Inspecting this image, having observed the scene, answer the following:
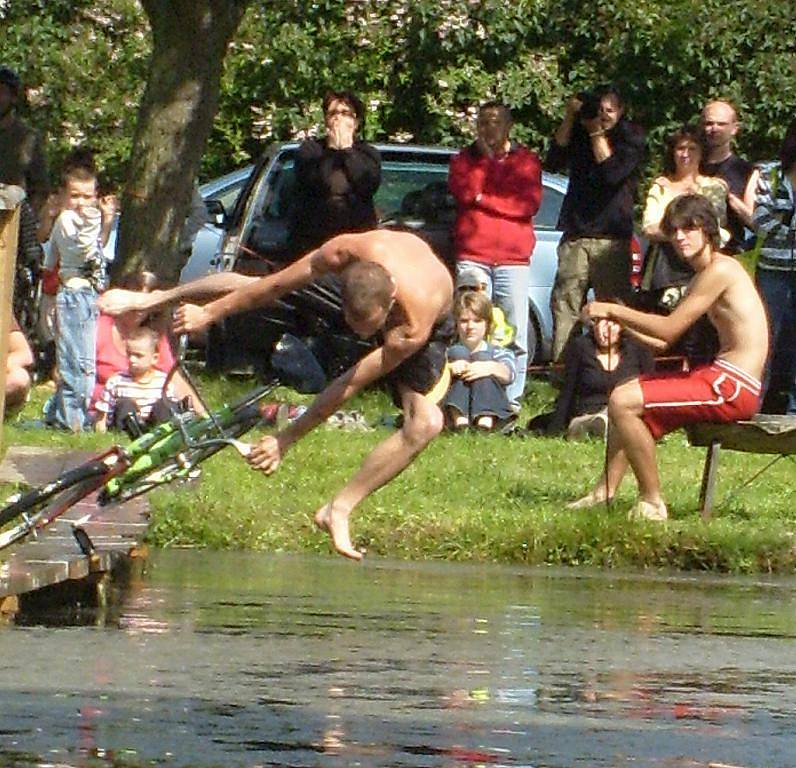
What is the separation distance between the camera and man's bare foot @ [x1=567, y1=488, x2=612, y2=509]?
530 inches

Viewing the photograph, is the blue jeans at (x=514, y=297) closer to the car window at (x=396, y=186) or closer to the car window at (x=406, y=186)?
the car window at (x=396, y=186)

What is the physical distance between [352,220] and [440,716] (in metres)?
9.79

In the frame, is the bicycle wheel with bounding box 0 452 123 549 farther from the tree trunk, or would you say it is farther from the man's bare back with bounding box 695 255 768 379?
the tree trunk

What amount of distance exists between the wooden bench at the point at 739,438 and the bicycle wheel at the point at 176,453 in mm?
3373

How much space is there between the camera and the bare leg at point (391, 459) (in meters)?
11.8

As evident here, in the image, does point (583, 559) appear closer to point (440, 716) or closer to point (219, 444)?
point (219, 444)

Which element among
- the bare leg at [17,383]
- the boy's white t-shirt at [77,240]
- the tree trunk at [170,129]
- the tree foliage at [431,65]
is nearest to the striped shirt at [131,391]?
the boy's white t-shirt at [77,240]

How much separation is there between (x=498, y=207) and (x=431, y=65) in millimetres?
11266

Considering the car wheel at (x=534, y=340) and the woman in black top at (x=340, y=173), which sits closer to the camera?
the woman in black top at (x=340, y=173)

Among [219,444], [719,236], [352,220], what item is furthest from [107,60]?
[219,444]

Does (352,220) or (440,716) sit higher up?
(352,220)

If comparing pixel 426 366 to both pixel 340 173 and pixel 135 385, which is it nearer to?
pixel 135 385

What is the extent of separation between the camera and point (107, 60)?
2939 centimetres

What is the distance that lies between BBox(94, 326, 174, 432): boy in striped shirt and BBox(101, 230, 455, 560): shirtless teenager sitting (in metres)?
3.70
